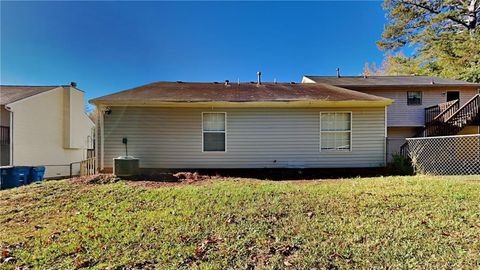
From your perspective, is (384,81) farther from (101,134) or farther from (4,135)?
(4,135)

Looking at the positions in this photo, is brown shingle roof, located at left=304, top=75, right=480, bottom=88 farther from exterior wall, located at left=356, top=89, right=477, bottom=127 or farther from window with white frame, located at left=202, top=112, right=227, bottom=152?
window with white frame, located at left=202, top=112, right=227, bottom=152

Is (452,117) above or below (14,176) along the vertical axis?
above

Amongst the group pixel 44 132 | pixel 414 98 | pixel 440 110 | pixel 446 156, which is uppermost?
pixel 414 98

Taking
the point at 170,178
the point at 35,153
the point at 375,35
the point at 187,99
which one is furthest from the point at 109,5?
the point at 375,35

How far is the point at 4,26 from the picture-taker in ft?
35.5

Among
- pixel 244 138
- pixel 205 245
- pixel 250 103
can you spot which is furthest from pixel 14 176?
pixel 205 245

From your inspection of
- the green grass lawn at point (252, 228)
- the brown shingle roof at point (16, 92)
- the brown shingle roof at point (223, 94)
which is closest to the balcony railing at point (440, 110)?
the brown shingle roof at point (223, 94)

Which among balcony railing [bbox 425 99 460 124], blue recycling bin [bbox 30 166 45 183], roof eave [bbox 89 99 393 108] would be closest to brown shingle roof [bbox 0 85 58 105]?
blue recycling bin [bbox 30 166 45 183]

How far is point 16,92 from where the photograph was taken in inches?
709

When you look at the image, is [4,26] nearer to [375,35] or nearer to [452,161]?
[452,161]

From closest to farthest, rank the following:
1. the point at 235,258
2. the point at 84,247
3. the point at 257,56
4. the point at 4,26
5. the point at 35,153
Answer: the point at 235,258, the point at 84,247, the point at 4,26, the point at 35,153, the point at 257,56

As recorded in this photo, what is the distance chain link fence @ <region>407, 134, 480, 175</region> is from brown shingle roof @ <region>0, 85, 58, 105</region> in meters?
21.0

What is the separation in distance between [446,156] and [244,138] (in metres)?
6.80

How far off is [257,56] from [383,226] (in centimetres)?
1722
